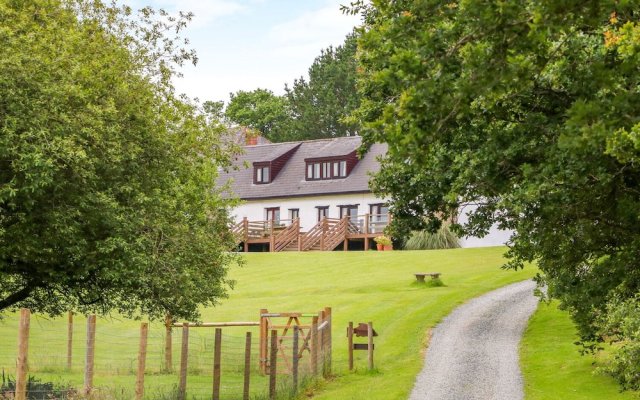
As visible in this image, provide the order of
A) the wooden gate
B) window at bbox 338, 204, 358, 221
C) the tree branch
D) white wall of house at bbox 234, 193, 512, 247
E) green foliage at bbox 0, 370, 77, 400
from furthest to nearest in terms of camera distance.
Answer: window at bbox 338, 204, 358, 221 < white wall of house at bbox 234, 193, 512, 247 < the wooden gate < the tree branch < green foliage at bbox 0, 370, 77, 400

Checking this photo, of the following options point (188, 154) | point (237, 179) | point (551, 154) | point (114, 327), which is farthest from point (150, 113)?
point (237, 179)

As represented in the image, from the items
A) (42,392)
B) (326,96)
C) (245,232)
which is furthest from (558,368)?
(326,96)

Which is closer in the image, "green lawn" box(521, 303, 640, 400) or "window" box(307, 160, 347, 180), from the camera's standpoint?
"green lawn" box(521, 303, 640, 400)

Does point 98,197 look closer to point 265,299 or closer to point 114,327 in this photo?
point 114,327

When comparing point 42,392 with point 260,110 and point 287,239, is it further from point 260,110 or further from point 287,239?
point 260,110

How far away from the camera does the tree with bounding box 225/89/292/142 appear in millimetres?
108312

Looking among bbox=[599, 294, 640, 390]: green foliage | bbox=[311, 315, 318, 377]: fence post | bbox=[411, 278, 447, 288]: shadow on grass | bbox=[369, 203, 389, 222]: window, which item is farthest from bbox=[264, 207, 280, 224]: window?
bbox=[599, 294, 640, 390]: green foliage

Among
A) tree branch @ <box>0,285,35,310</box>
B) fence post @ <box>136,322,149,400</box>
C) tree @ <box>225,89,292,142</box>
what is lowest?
fence post @ <box>136,322,149,400</box>

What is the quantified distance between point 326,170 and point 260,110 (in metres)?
38.8

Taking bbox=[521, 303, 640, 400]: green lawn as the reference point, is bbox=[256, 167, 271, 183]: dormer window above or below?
above

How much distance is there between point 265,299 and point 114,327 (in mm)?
7115

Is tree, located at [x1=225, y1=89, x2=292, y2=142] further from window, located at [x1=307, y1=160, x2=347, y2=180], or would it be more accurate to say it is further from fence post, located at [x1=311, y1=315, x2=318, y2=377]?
fence post, located at [x1=311, y1=315, x2=318, y2=377]

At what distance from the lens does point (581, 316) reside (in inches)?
822

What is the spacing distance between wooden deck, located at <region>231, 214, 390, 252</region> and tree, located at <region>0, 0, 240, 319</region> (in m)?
38.3
